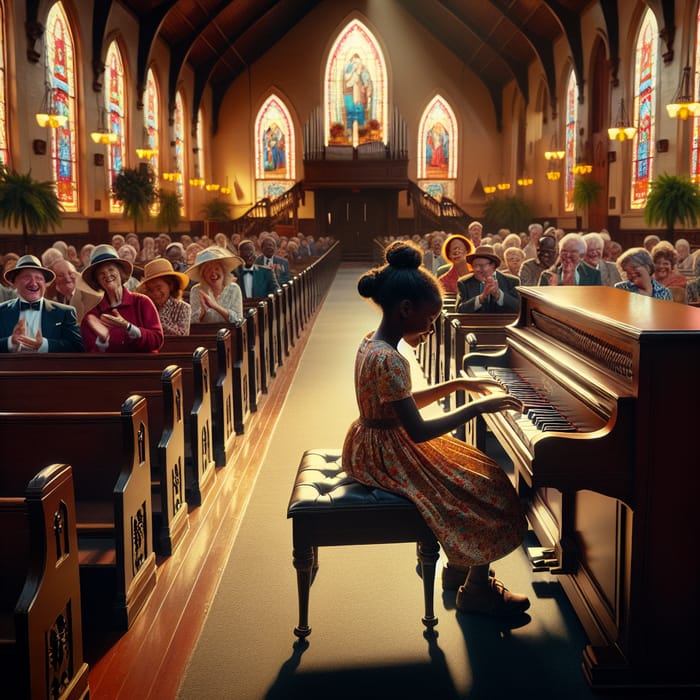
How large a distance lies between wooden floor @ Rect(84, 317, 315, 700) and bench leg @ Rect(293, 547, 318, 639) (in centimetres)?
37

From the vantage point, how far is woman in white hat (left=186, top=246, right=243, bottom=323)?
248 inches

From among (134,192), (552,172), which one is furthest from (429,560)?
(552,172)

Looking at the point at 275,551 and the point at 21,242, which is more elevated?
the point at 21,242

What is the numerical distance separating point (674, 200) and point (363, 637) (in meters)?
9.56

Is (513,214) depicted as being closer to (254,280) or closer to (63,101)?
(63,101)

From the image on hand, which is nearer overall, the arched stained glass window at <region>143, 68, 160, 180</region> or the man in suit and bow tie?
the man in suit and bow tie

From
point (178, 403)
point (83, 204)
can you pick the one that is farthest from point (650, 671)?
point (83, 204)

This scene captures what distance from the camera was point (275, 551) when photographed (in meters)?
3.48

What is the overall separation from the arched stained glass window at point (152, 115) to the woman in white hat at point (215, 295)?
14344 mm

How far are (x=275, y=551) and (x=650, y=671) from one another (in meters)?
1.65

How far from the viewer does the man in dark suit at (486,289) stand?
608cm

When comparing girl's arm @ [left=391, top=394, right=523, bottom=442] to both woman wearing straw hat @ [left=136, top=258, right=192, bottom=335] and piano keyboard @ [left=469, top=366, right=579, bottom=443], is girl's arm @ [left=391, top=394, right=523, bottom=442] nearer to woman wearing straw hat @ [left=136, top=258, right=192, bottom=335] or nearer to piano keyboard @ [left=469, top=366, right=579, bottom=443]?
piano keyboard @ [left=469, top=366, right=579, bottom=443]

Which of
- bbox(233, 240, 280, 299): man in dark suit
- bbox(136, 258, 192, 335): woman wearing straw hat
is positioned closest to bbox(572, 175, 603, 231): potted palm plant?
bbox(233, 240, 280, 299): man in dark suit

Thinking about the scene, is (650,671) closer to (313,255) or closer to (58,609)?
(58,609)
